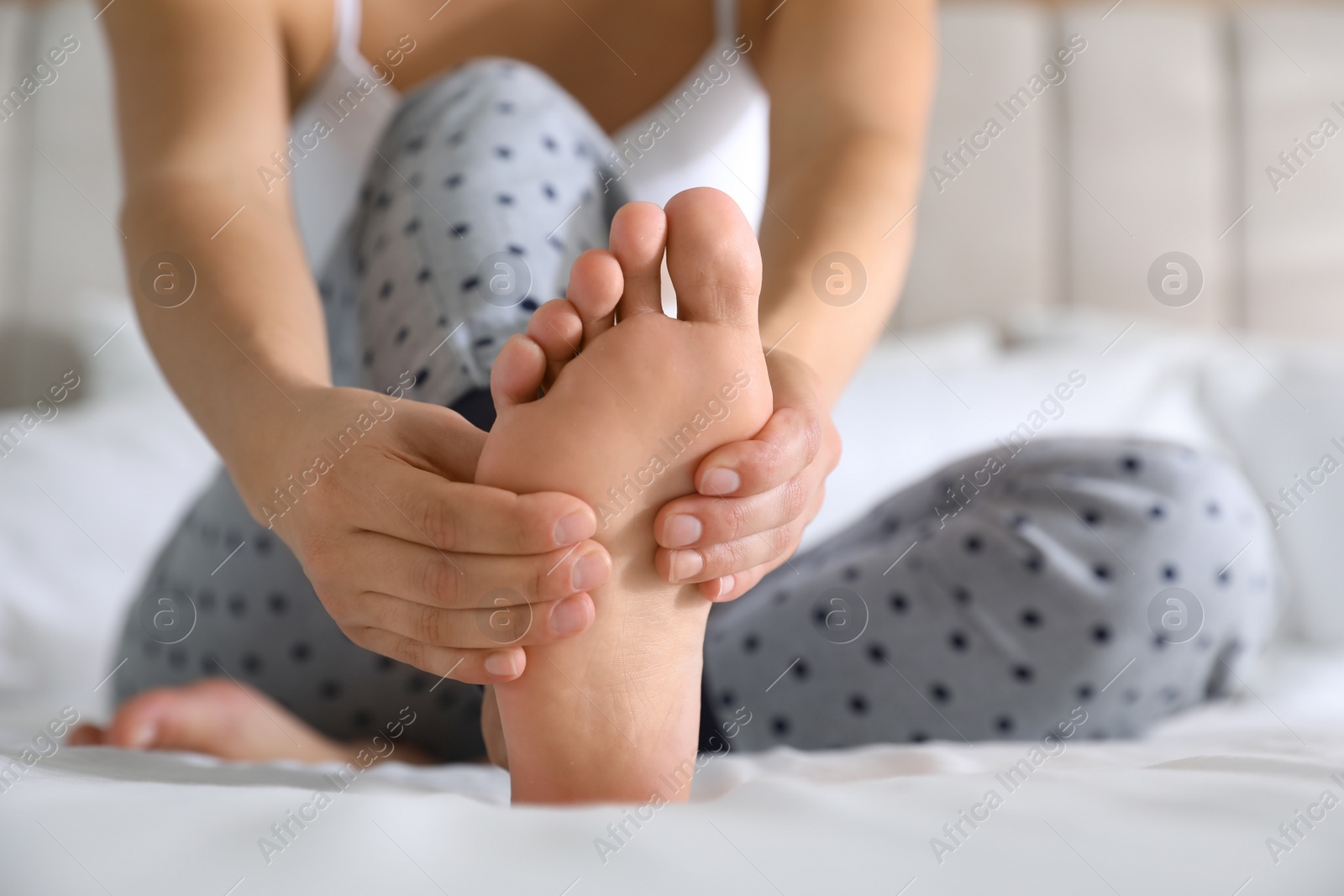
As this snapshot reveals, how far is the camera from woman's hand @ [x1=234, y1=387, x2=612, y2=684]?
1.15ft

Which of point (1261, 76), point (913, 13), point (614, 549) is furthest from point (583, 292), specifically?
point (1261, 76)

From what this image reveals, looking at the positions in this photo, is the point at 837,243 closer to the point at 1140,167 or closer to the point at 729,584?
the point at 729,584

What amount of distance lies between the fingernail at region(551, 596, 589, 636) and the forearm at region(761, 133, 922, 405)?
0.17 m

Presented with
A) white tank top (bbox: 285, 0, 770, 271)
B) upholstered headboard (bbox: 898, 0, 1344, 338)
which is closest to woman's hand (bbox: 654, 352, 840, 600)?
white tank top (bbox: 285, 0, 770, 271)

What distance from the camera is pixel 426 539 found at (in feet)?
1.17

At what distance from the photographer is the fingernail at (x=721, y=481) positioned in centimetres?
38

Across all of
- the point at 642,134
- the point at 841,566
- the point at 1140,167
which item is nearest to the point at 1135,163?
the point at 1140,167

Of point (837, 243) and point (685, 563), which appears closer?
point (685, 563)

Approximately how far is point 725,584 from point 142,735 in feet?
1.34

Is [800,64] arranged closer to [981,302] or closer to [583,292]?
[583,292]

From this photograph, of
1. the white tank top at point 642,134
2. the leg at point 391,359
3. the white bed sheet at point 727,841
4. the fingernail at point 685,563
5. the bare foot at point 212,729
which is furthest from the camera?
the white tank top at point 642,134

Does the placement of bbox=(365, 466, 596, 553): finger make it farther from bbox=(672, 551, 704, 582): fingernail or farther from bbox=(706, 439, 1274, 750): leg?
bbox=(706, 439, 1274, 750): leg

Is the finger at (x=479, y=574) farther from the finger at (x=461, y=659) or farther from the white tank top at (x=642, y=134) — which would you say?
the white tank top at (x=642, y=134)

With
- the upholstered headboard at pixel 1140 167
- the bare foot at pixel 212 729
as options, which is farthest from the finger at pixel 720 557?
the upholstered headboard at pixel 1140 167
